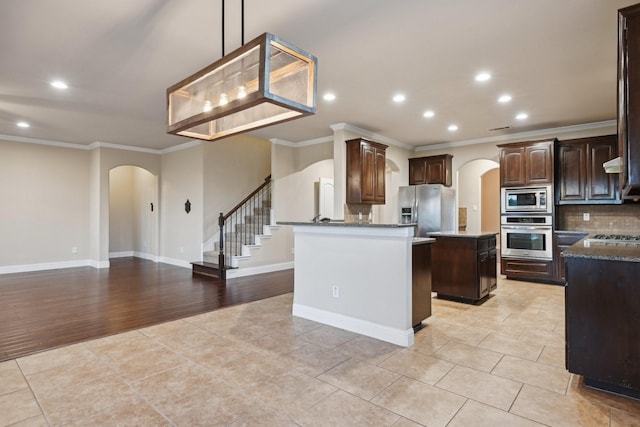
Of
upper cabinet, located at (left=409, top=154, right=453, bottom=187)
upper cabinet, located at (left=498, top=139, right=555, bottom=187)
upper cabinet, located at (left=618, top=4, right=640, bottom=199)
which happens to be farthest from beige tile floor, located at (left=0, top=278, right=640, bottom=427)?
upper cabinet, located at (left=409, top=154, right=453, bottom=187)

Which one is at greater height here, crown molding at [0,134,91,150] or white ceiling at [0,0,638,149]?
white ceiling at [0,0,638,149]

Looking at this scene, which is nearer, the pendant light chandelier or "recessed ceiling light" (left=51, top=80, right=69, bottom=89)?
the pendant light chandelier

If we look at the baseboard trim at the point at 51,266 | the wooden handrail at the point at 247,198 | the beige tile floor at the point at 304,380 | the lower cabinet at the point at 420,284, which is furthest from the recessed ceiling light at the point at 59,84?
the baseboard trim at the point at 51,266

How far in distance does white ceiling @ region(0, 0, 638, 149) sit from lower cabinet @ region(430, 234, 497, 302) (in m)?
1.86

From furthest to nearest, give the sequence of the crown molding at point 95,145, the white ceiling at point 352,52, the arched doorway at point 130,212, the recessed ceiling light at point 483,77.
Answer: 1. the arched doorway at point 130,212
2. the crown molding at point 95,145
3. the recessed ceiling light at point 483,77
4. the white ceiling at point 352,52

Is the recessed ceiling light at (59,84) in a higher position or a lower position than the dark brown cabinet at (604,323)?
higher

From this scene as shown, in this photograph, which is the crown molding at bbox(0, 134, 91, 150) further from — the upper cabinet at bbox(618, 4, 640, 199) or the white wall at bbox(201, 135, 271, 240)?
the upper cabinet at bbox(618, 4, 640, 199)

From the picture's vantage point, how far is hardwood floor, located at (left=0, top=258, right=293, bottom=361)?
11.1 ft

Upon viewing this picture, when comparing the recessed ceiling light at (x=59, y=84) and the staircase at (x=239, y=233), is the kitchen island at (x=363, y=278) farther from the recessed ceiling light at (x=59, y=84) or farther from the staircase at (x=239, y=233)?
the recessed ceiling light at (x=59, y=84)

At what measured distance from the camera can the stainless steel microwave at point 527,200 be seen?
573 cm

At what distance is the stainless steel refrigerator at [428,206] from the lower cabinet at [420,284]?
351cm

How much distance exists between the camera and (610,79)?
3.86m

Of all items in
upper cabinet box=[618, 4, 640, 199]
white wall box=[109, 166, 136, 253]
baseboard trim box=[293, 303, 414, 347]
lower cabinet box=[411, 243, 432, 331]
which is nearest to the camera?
upper cabinet box=[618, 4, 640, 199]

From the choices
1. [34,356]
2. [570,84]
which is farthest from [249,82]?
[570,84]
